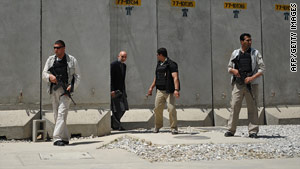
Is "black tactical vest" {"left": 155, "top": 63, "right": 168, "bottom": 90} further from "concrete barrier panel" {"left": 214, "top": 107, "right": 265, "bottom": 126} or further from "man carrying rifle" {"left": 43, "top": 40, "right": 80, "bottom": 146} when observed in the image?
"concrete barrier panel" {"left": 214, "top": 107, "right": 265, "bottom": 126}

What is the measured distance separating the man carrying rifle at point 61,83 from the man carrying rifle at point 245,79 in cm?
269

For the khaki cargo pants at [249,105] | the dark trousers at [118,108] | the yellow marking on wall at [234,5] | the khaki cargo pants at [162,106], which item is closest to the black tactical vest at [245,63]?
the khaki cargo pants at [249,105]

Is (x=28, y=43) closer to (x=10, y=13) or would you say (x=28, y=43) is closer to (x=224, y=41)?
(x=10, y=13)

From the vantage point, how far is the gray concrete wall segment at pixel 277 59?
437 inches

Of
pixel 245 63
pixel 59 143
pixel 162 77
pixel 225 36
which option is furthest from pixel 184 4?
pixel 59 143

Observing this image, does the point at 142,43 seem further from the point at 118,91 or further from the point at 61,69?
the point at 61,69

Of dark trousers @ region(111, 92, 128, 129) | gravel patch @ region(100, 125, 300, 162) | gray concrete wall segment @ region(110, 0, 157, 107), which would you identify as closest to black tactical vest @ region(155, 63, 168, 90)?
dark trousers @ region(111, 92, 128, 129)

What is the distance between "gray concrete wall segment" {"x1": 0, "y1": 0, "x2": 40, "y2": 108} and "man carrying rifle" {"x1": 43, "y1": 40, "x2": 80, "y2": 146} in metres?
1.03

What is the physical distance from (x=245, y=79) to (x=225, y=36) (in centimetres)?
354

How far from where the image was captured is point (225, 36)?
1085cm

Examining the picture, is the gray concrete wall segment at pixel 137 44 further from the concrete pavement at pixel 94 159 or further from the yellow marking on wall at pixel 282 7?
the yellow marking on wall at pixel 282 7

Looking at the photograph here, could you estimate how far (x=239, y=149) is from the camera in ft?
20.1

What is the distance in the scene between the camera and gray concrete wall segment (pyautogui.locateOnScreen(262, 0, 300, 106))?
36.5ft

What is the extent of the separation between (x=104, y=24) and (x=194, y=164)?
13.8 ft
